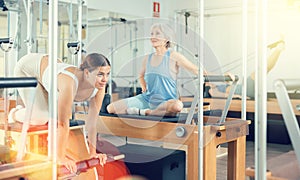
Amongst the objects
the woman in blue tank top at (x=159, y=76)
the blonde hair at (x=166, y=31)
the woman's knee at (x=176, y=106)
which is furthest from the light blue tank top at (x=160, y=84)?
the woman's knee at (x=176, y=106)

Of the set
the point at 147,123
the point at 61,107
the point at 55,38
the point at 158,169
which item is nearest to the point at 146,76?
the point at 147,123

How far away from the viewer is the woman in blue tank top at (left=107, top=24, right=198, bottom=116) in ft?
10.9

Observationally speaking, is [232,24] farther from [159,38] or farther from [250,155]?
[159,38]

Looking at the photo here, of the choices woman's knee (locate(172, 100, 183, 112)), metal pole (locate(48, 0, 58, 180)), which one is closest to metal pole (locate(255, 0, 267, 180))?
metal pole (locate(48, 0, 58, 180))

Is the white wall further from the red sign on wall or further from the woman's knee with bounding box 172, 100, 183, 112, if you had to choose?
the woman's knee with bounding box 172, 100, 183, 112

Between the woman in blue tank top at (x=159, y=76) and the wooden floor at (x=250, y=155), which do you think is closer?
the woman in blue tank top at (x=159, y=76)

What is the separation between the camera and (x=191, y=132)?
Answer: 2768 mm

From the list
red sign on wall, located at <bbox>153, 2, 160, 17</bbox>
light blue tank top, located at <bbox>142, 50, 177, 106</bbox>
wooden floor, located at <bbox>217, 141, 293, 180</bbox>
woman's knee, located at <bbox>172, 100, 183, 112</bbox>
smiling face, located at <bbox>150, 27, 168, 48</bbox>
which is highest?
red sign on wall, located at <bbox>153, 2, 160, 17</bbox>

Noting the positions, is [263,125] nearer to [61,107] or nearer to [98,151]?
[61,107]

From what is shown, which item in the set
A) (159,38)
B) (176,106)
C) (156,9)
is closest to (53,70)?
(176,106)

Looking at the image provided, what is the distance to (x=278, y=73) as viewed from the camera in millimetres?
7078

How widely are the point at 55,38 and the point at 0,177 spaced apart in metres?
0.58

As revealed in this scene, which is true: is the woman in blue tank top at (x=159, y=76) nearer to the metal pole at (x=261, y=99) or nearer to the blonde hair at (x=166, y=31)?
the blonde hair at (x=166, y=31)

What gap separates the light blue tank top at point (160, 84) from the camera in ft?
11.1
